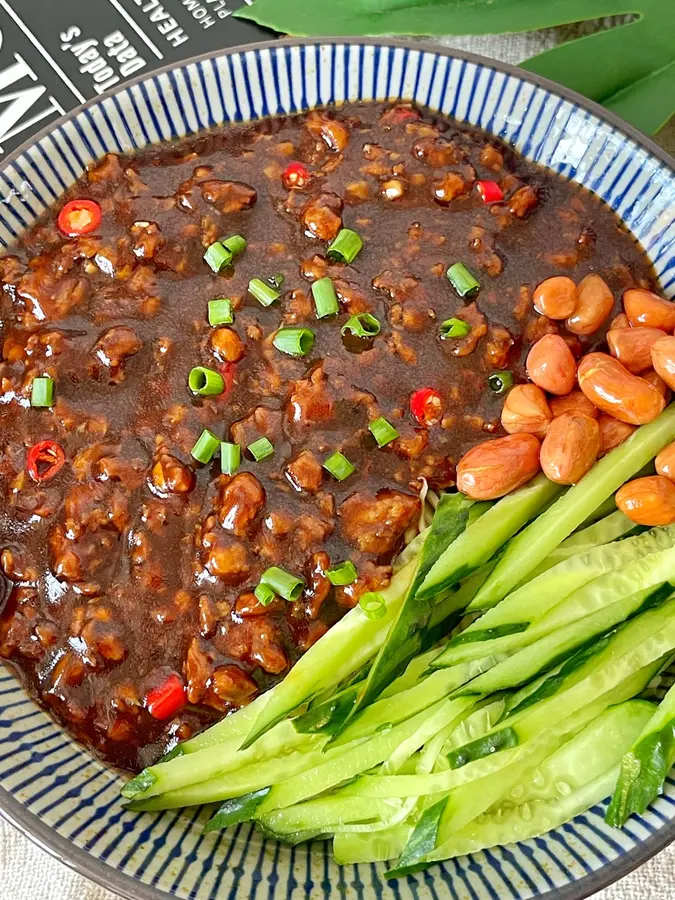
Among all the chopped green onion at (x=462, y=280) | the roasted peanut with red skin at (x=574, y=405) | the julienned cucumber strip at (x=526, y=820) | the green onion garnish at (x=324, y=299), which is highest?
the green onion garnish at (x=324, y=299)

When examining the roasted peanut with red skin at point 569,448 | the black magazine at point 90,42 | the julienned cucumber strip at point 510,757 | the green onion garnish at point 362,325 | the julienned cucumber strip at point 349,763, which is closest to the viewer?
the julienned cucumber strip at point 510,757

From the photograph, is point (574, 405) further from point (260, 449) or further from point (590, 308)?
point (260, 449)

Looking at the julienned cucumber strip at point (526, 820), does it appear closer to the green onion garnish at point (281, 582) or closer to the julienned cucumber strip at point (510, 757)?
the julienned cucumber strip at point (510, 757)

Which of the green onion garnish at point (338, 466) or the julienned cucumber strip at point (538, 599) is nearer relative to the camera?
the julienned cucumber strip at point (538, 599)

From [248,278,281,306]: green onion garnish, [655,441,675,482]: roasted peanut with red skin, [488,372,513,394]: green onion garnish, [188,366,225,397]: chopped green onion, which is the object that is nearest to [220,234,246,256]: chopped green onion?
[248,278,281,306]: green onion garnish

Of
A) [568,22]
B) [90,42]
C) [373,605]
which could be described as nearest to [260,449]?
[373,605]

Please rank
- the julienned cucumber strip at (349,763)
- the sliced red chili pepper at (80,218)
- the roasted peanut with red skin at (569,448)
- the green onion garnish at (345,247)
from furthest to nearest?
the sliced red chili pepper at (80,218), the green onion garnish at (345,247), the roasted peanut with red skin at (569,448), the julienned cucumber strip at (349,763)

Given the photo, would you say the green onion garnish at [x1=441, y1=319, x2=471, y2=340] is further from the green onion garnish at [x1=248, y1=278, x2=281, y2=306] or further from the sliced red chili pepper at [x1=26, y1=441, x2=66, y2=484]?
the sliced red chili pepper at [x1=26, y1=441, x2=66, y2=484]

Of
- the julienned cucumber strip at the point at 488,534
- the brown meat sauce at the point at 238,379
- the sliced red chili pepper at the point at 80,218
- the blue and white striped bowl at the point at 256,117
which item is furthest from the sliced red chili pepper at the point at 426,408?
the sliced red chili pepper at the point at 80,218
